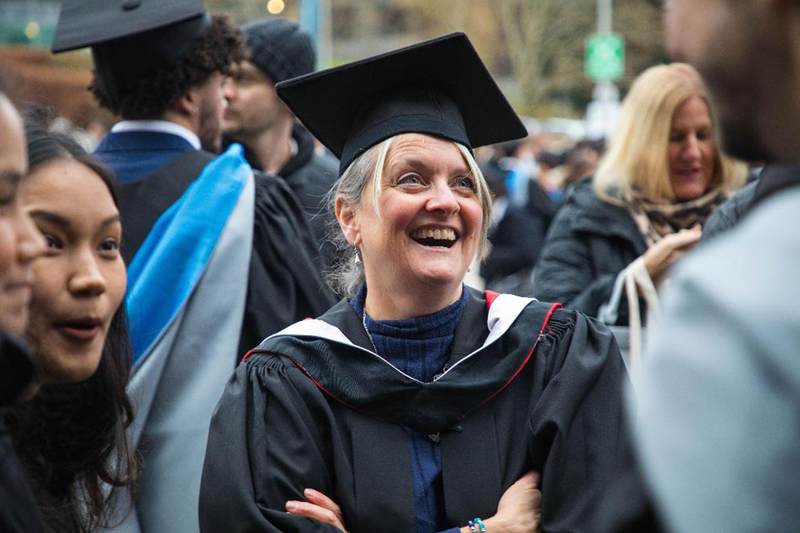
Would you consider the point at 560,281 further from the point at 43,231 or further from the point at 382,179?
the point at 43,231

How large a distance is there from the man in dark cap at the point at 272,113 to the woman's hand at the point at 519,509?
8.68ft

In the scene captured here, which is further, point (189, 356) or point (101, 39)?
point (101, 39)

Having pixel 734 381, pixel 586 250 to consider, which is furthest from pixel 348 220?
pixel 734 381

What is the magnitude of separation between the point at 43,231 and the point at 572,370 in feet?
4.58

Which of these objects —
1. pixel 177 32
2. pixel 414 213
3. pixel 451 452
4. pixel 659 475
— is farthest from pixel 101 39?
pixel 659 475

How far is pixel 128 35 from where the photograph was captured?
3.78 metres

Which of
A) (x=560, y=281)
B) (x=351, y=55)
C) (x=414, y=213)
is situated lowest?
(x=351, y=55)

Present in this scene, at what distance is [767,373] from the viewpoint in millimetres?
1132

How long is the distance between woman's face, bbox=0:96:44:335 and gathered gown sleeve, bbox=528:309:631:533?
1.42 meters

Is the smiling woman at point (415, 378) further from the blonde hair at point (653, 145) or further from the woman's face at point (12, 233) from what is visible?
the blonde hair at point (653, 145)

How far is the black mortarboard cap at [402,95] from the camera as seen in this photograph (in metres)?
2.98

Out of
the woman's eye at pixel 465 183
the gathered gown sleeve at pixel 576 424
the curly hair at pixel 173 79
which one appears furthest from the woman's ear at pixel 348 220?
the curly hair at pixel 173 79

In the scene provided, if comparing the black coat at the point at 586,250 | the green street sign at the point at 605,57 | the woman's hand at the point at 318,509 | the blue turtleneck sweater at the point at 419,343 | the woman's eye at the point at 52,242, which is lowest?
the green street sign at the point at 605,57

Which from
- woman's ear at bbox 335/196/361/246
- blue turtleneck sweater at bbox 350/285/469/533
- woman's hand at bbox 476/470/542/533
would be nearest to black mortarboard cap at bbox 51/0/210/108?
woman's ear at bbox 335/196/361/246
